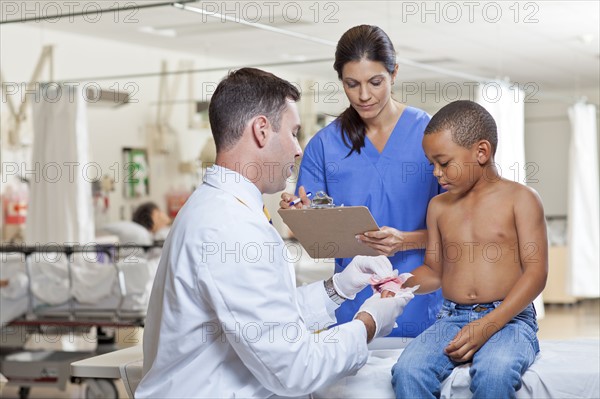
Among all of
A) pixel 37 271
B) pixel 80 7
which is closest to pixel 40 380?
pixel 37 271

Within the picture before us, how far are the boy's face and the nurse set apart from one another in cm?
23

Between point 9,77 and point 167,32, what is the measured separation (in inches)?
52.1

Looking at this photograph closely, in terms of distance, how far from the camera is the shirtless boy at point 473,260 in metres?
2.05

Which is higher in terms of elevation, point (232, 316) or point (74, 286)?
point (232, 316)

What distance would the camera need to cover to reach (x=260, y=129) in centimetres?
173

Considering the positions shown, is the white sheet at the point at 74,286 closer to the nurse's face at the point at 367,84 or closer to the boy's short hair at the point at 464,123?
the nurse's face at the point at 367,84

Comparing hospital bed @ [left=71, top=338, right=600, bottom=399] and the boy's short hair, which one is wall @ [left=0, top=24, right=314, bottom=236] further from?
hospital bed @ [left=71, top=338, right=600, bottom=399]

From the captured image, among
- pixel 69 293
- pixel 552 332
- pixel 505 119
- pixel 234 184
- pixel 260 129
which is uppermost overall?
pixel 505 119

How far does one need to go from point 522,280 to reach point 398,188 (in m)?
0.49

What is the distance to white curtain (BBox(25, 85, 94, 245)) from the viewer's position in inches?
217

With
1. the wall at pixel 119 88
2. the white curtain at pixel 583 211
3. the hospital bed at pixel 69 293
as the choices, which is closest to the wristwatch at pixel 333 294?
the hospital bed at pixel 69 293

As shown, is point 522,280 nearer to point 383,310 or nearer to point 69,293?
point 383,310

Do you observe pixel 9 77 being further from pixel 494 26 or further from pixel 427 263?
pixel 427 263

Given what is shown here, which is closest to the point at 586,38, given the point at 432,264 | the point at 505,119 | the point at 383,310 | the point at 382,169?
the point at 505,119
